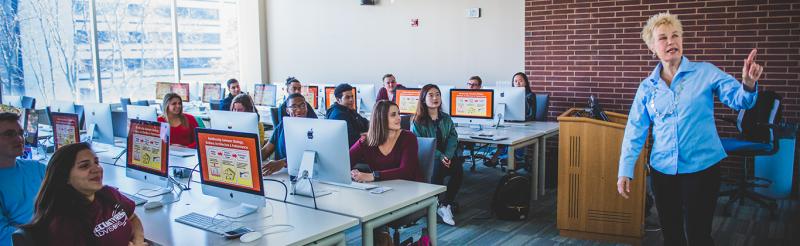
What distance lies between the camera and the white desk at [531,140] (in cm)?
534

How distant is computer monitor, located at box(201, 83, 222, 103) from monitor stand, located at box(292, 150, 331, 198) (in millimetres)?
6715

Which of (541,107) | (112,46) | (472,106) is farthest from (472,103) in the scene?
(112,46)

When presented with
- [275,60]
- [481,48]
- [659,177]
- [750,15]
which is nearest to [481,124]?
[481,48]

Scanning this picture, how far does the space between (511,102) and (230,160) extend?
157 inches

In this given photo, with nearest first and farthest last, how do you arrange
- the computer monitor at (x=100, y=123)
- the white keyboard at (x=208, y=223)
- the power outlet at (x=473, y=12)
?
the white keyboard at (x=208, y=223)
the computer monitor at (x=100, y=123)
the power outlet at (x=473, y=12)

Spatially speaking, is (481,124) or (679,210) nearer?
(679,210)

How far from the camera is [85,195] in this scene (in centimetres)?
232

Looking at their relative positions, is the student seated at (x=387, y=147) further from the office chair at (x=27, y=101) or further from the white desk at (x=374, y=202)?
the office chair at (x=27, y=101)

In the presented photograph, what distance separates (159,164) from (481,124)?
3.73 meters

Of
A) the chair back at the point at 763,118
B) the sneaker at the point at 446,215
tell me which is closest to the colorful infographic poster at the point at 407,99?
the sneaker at the point at 446,215

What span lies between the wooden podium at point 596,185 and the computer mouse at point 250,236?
249cm

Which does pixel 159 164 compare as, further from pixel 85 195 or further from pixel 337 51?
pixel 337 51

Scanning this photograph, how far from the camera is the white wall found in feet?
26.9

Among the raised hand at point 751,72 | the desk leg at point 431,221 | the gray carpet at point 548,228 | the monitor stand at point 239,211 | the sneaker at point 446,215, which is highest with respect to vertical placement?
the raised hand at point 751,72
